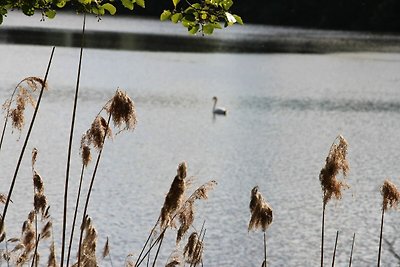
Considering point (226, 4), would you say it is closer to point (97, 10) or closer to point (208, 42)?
point (97, 10)

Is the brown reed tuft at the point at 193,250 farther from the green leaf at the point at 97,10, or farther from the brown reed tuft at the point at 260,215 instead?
the green leaf at the point at 97,10

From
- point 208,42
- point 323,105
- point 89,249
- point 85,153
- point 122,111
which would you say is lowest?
point 89,249

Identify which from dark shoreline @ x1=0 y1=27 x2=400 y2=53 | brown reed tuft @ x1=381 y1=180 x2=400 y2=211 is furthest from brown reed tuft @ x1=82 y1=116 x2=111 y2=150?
dark shoreline @ x1=0 y1=27 x2=400 y2=53

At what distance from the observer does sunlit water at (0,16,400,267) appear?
49.3ft

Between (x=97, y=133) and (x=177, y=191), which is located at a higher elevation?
(x=97, y=133)

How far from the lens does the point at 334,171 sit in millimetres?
4152

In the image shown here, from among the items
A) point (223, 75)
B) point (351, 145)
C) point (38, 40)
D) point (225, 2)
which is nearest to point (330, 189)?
point (225, 2)

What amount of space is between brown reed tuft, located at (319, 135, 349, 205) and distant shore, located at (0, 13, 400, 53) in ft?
172

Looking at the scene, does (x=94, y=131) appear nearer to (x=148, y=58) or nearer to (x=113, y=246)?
(x=113, y=246)

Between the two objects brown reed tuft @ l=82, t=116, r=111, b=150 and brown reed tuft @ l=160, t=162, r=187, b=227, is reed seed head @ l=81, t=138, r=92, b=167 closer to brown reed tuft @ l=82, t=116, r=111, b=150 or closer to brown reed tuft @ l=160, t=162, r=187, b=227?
brown reed tuft @ l=82, t=116, r=111, b=150

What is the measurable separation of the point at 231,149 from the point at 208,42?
4861 centimetres

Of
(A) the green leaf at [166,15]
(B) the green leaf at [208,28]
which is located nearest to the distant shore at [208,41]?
(A) the green leaf at [166,15]

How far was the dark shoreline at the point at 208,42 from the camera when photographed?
202ft

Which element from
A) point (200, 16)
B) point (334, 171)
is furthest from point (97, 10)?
point (334, 171)
